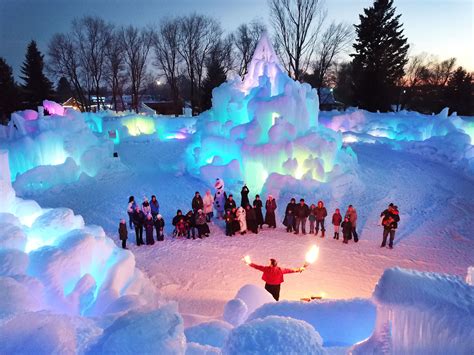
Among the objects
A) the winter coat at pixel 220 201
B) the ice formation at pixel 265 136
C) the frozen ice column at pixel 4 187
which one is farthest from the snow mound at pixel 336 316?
the ice formation at pixel 265 136

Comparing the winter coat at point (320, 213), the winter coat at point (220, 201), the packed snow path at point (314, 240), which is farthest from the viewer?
the winter coat at point (220, 201)

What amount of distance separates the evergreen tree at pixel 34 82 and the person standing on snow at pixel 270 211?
2767 centimetres

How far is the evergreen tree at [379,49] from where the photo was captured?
3014 centimetres

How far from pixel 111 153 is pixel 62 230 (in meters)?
12.0

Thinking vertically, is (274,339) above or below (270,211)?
above

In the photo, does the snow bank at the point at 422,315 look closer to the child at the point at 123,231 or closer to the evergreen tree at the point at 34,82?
the child at the point at 123,231

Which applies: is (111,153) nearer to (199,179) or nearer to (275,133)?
(199,179)

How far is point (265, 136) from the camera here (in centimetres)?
1479

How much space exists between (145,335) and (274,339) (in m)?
0.96

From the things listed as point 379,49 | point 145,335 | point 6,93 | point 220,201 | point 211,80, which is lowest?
point 220,201

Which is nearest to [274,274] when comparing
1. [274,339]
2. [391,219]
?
[391,219]

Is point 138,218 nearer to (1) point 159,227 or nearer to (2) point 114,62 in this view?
(1) point 159,227

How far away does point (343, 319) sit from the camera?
4.06m

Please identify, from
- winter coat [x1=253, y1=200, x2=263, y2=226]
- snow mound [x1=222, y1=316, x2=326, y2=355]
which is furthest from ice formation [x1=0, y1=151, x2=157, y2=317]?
winter coat [x1=253, y1=200, x2=263, y2=226]
